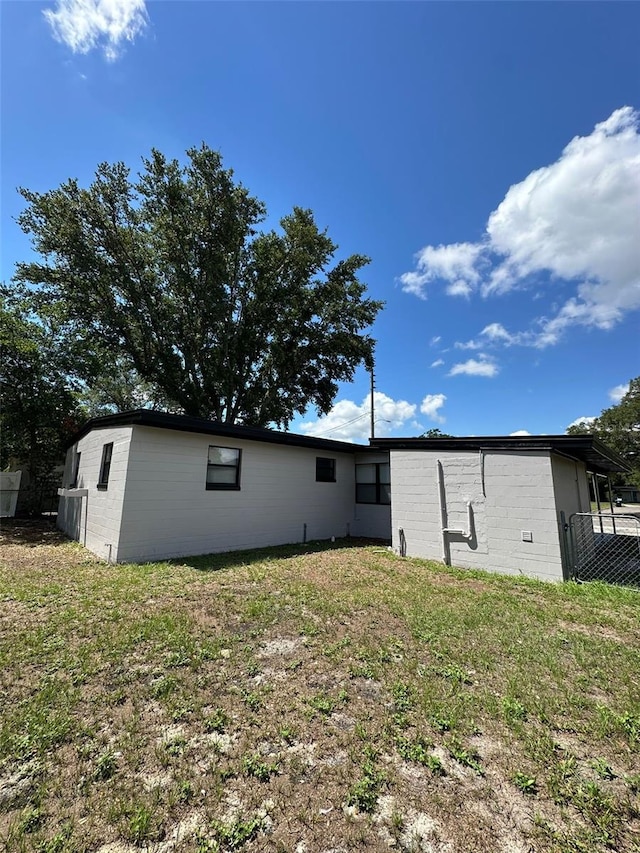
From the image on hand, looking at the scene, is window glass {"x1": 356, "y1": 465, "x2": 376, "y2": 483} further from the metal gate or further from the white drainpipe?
the metal gate

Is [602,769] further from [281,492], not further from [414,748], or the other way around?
[281,492]

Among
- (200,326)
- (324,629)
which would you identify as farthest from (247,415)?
(324,629)

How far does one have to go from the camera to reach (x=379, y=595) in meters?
5.20

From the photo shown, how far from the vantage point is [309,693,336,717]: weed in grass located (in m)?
2.59

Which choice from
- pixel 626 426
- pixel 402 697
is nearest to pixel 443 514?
pixel 402 697

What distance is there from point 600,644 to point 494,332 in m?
12.8

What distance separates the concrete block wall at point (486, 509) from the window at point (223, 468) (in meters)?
3.74

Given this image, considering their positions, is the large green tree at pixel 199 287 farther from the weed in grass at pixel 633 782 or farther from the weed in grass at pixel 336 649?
the weed in grass at pixel 633 782

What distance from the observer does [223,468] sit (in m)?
8.20

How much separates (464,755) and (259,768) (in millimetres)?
1247

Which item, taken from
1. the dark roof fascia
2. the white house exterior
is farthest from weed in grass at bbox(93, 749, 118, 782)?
the dark roof fascia

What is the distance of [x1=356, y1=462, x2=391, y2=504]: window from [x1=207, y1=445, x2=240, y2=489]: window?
4406 mm

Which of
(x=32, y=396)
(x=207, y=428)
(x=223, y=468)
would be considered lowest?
(x=223, y=468)

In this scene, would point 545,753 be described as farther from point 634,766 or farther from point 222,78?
point 222,78
